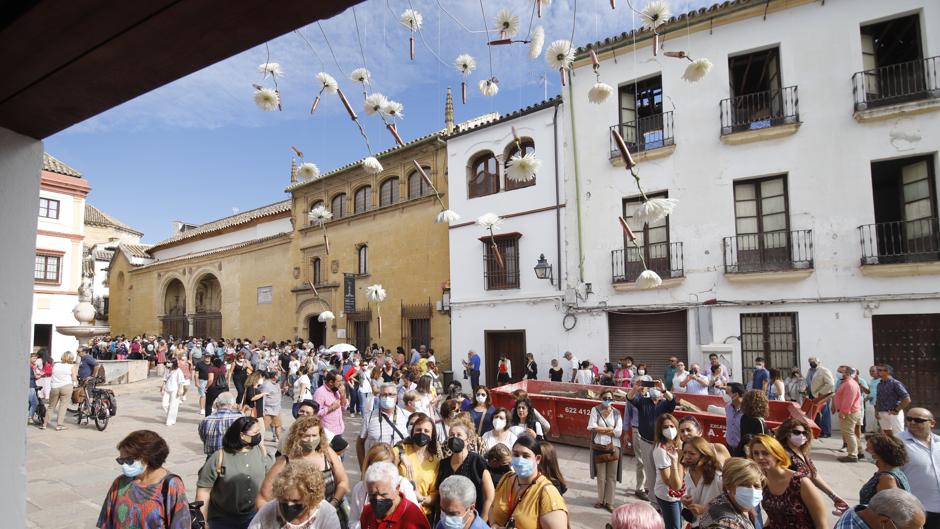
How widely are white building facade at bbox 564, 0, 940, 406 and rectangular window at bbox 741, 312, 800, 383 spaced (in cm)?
3

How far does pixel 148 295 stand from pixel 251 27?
42.4 metres

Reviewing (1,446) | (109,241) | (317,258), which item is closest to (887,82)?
(1,446)

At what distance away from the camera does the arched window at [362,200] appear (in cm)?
2359

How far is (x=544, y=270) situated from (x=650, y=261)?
10.3 feet

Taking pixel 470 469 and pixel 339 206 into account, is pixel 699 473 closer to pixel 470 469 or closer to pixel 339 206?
pixel 470 469

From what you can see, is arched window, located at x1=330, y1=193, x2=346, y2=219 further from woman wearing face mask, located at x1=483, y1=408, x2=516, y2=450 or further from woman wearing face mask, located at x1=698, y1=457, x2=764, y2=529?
woman wearing face mask, located at x1=698, y1=457, x2=764, y2=529

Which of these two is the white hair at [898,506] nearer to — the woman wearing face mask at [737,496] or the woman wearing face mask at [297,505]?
the woman wearing face mask at [737,496]

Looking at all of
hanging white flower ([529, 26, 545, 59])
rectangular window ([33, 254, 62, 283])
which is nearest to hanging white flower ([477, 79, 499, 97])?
hanging white flower ([529, 26, 545, 59])

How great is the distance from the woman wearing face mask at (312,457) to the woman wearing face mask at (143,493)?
26.6 inches

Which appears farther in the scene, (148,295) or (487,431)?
(148,295)

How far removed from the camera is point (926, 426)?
4.49 m

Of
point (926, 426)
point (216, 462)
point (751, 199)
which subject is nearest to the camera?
point (216, 462)

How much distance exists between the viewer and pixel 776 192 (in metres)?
12.9

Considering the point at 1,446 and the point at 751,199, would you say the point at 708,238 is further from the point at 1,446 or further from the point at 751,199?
the point at 1,446
